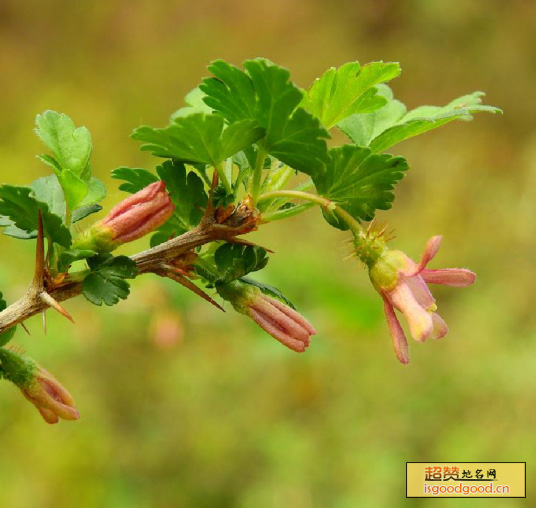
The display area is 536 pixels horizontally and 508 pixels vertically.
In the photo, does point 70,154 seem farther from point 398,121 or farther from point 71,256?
point 398,121

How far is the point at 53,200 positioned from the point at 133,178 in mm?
109

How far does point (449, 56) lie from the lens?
650 centimetres

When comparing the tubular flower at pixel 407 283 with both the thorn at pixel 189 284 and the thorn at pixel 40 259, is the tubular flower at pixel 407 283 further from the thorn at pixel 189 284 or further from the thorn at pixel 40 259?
the thorn at pixel 40 259

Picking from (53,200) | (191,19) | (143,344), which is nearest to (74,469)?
(143,344)

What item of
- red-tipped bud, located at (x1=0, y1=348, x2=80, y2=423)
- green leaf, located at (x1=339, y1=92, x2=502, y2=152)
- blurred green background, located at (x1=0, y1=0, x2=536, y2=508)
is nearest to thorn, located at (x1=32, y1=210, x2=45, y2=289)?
red-tipped bud, located at (x1=0, y1=348, x2=80, y2=423)

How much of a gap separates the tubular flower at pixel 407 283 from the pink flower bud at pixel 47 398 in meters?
0.36

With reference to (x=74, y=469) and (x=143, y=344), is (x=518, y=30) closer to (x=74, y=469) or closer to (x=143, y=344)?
(x=143, y=344)

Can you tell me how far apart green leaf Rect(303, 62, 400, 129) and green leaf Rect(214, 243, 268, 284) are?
157mm

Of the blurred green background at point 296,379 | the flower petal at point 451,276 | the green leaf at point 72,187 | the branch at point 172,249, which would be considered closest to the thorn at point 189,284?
the branch at point 172,249

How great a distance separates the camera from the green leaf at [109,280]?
2.27ft

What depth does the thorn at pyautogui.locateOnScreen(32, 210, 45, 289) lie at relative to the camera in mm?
660

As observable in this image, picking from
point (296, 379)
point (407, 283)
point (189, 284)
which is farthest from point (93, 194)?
point (296, 379)

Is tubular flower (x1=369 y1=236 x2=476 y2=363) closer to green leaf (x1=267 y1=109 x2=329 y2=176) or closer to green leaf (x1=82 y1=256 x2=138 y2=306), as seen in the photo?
green leaf (x1=267 y1=109 x2=329 y2=176)

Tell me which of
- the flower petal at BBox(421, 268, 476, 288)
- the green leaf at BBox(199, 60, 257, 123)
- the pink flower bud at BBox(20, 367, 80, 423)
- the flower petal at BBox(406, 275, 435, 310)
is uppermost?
the green leaf at BBox(199, 60, 257, 123)
